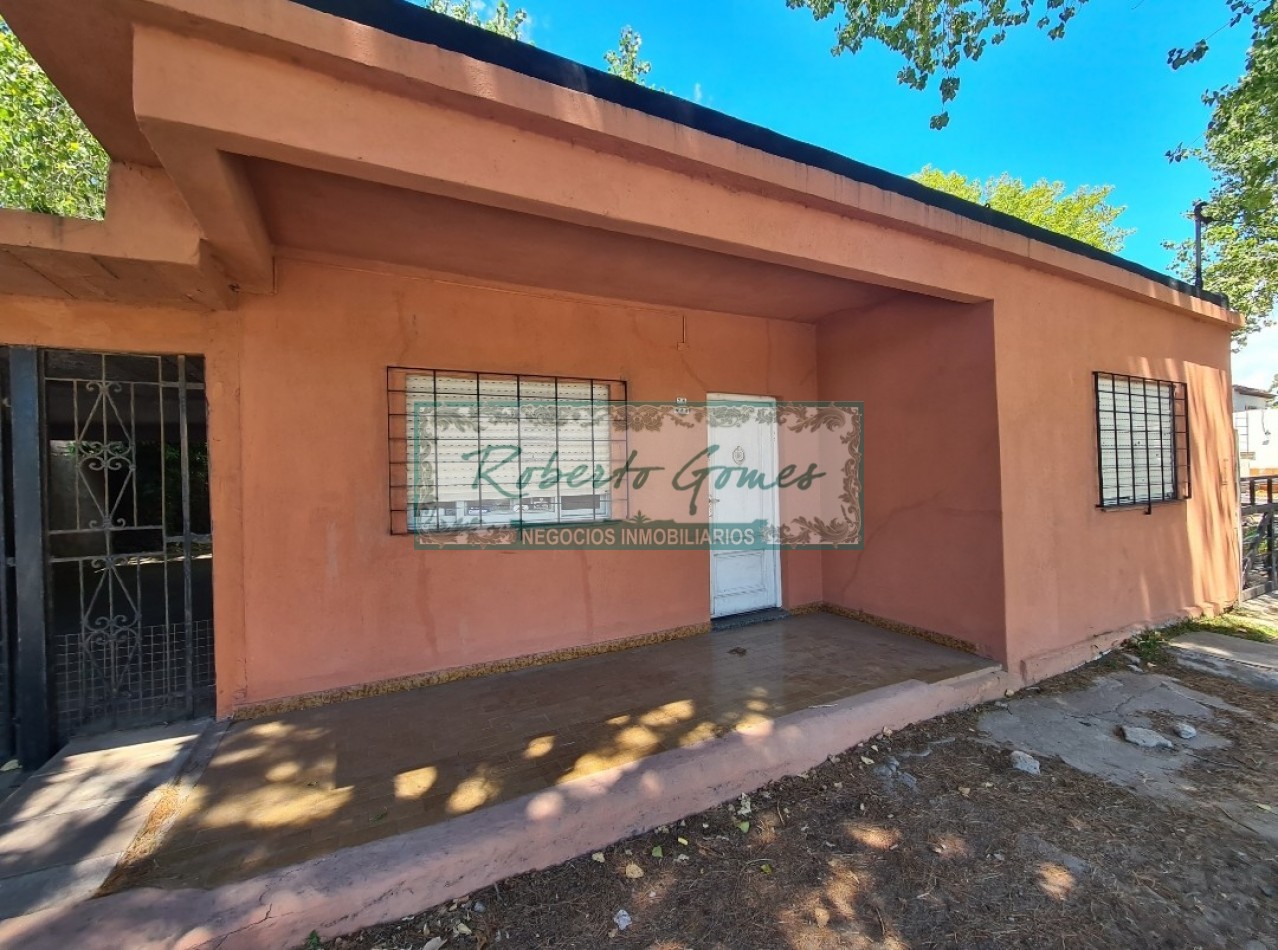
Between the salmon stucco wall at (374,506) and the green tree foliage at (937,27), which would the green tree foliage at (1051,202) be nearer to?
the green tree foliage at (937,27)

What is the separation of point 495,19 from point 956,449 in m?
16.5

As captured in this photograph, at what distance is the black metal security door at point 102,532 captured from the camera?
2.69m

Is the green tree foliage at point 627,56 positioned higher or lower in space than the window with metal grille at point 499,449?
higher

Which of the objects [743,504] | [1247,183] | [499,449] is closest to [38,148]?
[499,449]

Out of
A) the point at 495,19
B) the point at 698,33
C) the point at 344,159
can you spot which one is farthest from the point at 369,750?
the point at 495,19

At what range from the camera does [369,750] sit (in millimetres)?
2699

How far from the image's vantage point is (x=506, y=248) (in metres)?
3.13

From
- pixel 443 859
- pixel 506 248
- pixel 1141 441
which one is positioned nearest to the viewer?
pixel 443 859

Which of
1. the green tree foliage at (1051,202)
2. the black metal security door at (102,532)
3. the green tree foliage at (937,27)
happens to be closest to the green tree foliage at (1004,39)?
the green tree foliage at (937,27)

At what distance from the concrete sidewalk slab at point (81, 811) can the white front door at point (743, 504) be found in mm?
3680

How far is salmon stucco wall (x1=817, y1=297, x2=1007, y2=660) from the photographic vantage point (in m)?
3.67

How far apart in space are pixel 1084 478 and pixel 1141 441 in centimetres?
111

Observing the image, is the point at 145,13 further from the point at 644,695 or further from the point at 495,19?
the point at 495,19

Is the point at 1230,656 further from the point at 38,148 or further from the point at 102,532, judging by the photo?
the point at 38,148
